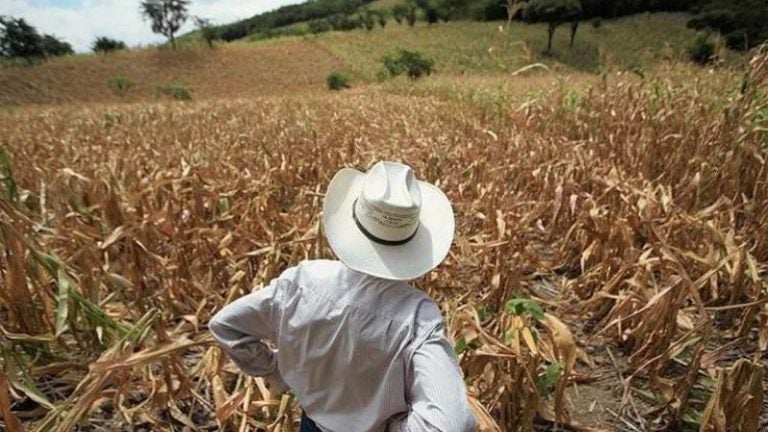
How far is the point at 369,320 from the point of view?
973mm

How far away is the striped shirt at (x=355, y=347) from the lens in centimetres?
87

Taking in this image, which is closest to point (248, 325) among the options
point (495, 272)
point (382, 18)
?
point (495, 272)

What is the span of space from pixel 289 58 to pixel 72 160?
3663 centimetres

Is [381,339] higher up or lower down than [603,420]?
higher up

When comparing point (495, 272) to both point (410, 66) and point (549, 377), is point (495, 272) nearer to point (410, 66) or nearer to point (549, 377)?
point (549, 377)

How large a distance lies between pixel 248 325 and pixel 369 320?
32 centimetres

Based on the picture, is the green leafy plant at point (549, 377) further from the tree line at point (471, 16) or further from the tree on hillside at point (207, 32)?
the tree on hillside at point (207, 32)

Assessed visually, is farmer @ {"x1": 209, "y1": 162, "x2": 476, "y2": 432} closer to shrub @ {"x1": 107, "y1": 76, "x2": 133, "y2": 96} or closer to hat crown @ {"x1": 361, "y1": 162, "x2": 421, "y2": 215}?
hat crown @ {"x1": 361, "y1": 162, "x2": 421, "y2": 215}

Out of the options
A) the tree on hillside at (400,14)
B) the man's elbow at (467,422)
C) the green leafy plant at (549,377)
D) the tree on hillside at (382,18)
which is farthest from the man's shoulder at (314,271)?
the tree on hillside at (400,14)

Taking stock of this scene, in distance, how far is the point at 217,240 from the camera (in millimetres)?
2520

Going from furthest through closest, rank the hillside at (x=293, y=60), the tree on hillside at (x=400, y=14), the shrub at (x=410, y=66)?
1. the tree on hillside at (x=400, y=14)
2. the hillside at (x=293, y=60)
3. the shrub at (x=410, y=66)

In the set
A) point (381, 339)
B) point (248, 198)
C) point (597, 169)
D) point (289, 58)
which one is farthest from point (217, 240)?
point (289, 58)

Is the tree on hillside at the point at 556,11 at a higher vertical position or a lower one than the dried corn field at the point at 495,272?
higher

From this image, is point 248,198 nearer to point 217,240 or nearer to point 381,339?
point 217,240
